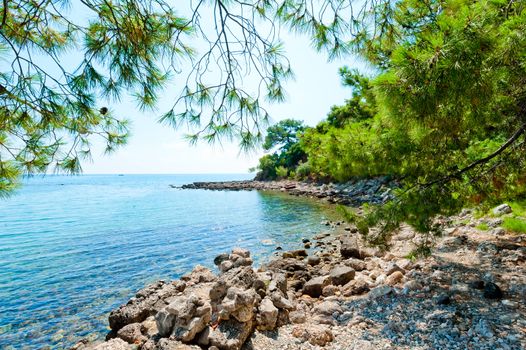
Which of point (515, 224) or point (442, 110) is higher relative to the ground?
point (442, 110)

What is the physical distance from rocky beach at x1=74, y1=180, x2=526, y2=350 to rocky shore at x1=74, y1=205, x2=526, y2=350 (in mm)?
14

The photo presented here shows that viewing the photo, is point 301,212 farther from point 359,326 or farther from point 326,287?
point 359,326

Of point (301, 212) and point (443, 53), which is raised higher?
point (443, 53)

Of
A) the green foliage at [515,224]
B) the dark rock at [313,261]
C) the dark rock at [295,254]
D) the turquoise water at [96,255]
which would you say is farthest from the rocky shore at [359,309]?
the dark rock at [295,254]

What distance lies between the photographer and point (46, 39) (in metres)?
3.01

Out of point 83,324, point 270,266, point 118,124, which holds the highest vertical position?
point 118,124

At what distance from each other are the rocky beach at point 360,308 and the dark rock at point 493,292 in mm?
14

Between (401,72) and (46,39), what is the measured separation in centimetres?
365

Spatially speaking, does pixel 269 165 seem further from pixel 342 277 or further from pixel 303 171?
pixel 342 277

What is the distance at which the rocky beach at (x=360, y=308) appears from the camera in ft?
11.2

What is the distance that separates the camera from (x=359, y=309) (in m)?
4.44

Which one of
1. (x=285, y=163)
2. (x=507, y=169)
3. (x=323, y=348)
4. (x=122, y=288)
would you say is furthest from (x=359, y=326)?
(x=285, y=163)

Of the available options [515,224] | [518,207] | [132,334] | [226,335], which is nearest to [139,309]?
[132,334]

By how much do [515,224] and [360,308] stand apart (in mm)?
5112
